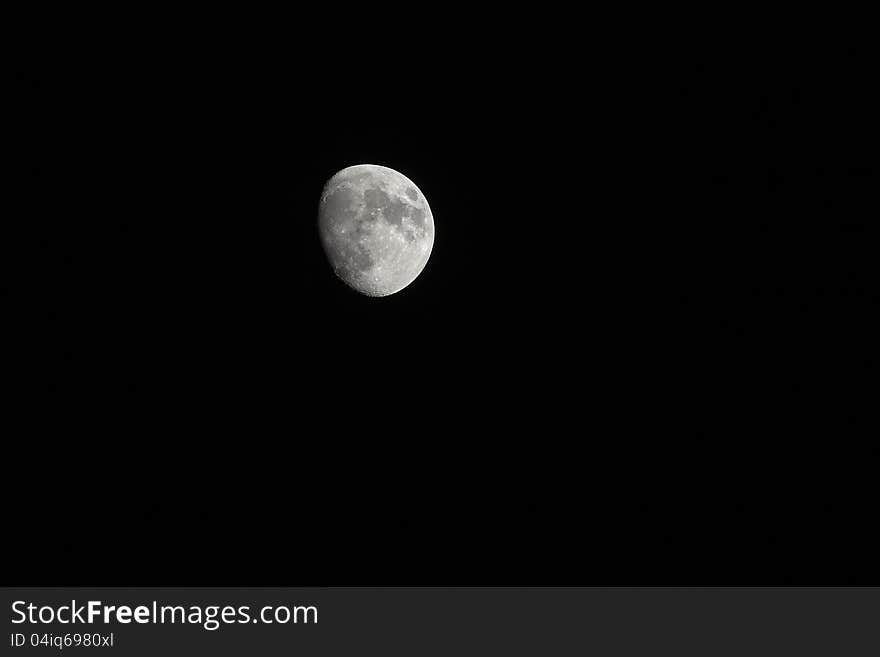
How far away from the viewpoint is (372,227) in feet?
14.2

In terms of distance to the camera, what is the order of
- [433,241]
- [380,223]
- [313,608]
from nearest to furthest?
[313,608] < [380,223] < [433,241]

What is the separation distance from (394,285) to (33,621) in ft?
8.92

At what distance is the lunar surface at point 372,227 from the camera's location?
14.2 ft

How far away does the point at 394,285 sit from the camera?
453 cm

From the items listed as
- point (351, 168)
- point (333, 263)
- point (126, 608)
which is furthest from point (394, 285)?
point (126, 608)

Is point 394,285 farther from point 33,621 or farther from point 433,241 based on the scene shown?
point 33,621

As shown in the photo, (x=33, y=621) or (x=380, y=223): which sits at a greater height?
(x=380, y=223)

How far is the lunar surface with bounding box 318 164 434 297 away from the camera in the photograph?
4.32 metres

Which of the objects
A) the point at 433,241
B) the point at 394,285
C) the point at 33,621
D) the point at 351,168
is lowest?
the point at 33,621

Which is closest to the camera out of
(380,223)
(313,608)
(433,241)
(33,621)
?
(33,621)

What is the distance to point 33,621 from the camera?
356cm

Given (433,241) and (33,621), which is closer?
(33,621)

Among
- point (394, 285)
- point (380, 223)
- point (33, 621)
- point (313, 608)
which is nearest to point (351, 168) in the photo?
point (380, 223)

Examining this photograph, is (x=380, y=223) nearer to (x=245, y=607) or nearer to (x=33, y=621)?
(x=245, y=607)
